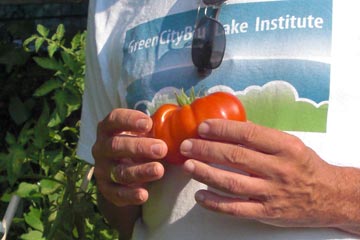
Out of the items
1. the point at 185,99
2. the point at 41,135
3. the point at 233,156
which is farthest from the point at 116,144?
the point at 41,135

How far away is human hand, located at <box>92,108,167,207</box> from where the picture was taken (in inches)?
51.0

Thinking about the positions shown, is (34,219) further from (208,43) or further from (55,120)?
(208,43)

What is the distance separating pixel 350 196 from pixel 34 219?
51.6 inches

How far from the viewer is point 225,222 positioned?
1.37 meters

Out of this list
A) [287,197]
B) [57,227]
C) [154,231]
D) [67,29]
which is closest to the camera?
[287,197]

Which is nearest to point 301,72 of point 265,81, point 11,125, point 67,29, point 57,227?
point 265,81

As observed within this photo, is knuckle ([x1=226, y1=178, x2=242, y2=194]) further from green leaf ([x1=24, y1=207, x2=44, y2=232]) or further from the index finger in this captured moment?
green leaf ([x1=24, y1=207, x2=44, y2=232])

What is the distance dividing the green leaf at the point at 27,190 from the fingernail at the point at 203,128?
127 cm

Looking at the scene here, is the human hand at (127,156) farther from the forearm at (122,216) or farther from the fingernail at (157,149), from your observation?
the forearm at (122,216)

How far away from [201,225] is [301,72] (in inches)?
11.8

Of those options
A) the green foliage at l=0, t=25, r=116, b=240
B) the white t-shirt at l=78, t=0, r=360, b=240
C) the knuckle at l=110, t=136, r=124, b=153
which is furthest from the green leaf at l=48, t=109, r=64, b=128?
the knuckle at l=110, t=136, r=124, b=153

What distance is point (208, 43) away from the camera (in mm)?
1396

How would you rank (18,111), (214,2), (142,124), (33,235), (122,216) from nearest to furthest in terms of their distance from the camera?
(142,124) → (214,2) → (122,216) → (33,235) → (18,111)

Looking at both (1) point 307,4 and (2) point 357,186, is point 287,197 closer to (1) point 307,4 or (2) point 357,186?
(2) point 357,186
